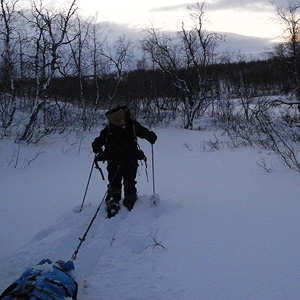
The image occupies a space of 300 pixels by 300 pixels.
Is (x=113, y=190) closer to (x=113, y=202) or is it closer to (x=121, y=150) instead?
(x=113, y=202)

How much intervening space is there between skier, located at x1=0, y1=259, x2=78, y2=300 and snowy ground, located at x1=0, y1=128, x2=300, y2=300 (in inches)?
11.7

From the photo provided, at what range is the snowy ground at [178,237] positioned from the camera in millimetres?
2289

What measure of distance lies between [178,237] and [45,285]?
5.46 feet

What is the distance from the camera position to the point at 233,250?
2.72 m

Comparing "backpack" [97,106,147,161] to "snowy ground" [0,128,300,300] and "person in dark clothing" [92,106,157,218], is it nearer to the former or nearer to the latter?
"person in dark clothing" [92,106,157,218]

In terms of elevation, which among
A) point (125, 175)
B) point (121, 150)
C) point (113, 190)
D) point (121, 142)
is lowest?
point (113, 190)

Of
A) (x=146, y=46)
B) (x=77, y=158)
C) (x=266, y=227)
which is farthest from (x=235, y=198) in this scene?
(x=146, y=46)

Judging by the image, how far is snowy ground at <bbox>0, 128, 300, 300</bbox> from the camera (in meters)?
2.29

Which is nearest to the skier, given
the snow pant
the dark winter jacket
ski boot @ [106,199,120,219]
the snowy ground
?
the snowy ground

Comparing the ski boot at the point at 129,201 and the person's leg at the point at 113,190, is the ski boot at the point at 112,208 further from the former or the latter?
the ski boot at the point at 129,201

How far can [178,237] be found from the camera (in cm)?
315

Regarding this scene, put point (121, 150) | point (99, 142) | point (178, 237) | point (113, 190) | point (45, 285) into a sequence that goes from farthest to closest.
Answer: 1. point (99, 142)
2. point (121, 150)
3. point (113, 190)
4. point (178, 237)
5. point (45, 285)

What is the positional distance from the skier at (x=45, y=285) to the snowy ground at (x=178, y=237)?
0.30 meters

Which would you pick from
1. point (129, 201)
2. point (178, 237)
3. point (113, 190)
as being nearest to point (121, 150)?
point (113, 190)
